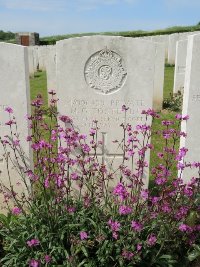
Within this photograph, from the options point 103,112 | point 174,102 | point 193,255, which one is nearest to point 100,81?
point 103,112

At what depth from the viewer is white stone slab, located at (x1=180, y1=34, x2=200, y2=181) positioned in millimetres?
3719

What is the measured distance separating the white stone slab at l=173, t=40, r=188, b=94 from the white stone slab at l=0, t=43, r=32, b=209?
19.6ft

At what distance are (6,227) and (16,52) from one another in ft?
5.91

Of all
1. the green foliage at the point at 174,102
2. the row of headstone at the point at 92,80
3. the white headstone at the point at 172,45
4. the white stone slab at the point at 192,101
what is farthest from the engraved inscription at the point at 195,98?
the white headstone at the point at 172,45

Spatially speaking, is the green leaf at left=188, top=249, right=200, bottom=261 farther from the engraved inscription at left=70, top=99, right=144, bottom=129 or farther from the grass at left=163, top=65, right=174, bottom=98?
the grass at left=163, top=65, right=174, bottom=98

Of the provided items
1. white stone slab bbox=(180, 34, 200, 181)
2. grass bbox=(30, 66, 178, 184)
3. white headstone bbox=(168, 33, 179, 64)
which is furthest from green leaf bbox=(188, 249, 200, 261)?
white headstone bbox=(168, 33, 179, 64)

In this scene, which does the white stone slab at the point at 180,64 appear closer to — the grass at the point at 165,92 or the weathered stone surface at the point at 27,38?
the grass at the point at 165,92

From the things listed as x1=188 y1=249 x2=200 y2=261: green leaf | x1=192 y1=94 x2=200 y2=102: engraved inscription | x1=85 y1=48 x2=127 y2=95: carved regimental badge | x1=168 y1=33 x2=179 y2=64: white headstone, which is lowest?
x1=188 y1=249 x2=200 y2=261: green leaf

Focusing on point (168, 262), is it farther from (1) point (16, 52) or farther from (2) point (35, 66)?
(2) point (35, 66)

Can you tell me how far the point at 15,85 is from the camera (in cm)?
374

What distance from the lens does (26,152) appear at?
3.94m

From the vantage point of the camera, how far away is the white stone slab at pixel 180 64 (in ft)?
28.9

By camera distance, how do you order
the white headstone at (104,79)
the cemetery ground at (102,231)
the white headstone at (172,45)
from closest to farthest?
the cemetery ground at (102,231), the white headstone at (104,79), the white headstone at (172,45)

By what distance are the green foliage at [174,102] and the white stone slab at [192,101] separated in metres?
5.12
